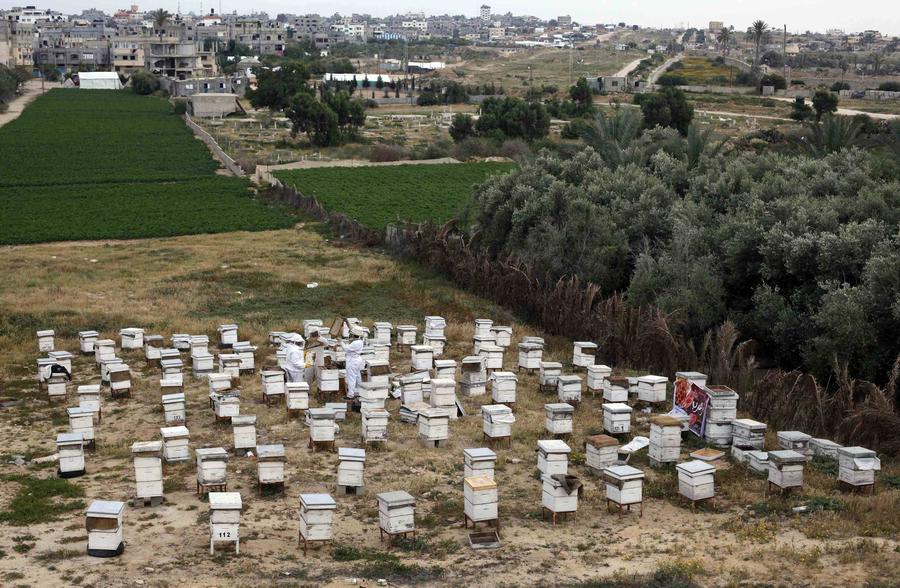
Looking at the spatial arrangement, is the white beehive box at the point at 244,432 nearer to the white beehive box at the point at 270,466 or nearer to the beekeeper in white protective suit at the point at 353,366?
the white beehive box at the point at 270,466

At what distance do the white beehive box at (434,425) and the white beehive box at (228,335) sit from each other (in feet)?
25.9

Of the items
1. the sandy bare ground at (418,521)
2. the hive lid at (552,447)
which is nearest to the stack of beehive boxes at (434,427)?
the sandy bare ground at (418,521)

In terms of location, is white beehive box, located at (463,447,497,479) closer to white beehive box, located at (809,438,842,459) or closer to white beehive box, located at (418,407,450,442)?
white beehive box, located at (418,407,450,442)

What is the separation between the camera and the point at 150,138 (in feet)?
252

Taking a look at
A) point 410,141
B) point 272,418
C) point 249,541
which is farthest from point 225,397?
point 410,141

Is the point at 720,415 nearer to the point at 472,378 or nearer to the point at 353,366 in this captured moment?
the point at 472,378

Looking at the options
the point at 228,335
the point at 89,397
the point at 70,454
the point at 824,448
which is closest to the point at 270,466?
the point at 70,454

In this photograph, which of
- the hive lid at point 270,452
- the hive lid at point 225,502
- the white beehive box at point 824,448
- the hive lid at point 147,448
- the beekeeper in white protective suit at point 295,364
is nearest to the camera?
the hive lid at point 225,502

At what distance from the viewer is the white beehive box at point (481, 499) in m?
13.4

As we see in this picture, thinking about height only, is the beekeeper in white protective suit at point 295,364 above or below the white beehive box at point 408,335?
above

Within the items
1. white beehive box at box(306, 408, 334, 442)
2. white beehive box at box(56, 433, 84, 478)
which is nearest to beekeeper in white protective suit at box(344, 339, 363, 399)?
white beehive box at box(306, 408, 334, 442)

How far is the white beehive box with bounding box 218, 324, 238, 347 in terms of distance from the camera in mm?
23766

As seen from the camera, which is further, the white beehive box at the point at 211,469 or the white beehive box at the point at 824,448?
the white beehive box at the point at 824,448

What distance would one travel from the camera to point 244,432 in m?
16.6
